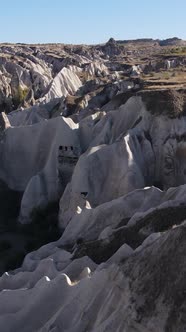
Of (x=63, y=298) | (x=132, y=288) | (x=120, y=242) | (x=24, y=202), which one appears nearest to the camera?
(x=132, y=288)

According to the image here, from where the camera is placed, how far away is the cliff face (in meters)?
9.20

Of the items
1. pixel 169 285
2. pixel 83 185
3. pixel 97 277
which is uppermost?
pixel 169 285

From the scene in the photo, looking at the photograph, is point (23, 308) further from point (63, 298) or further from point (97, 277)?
point (97, 277)

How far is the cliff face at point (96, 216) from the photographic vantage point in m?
9.20

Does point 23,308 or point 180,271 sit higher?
point 180,271

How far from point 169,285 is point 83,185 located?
13.5 meters

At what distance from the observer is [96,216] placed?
17.5 meters

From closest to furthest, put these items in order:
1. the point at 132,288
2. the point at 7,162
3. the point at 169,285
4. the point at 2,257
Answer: the point at 169,285, the point at 132,288, the point at 2,257, the point at 7,162

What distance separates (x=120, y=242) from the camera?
44.9 feet

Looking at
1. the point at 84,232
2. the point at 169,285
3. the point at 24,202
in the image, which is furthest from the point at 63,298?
the point at 24,202

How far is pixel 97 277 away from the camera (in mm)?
10281

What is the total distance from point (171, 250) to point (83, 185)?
41.9ft

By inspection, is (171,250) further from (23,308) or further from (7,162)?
(7,162)

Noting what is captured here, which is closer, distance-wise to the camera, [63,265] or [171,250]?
[171,250]
